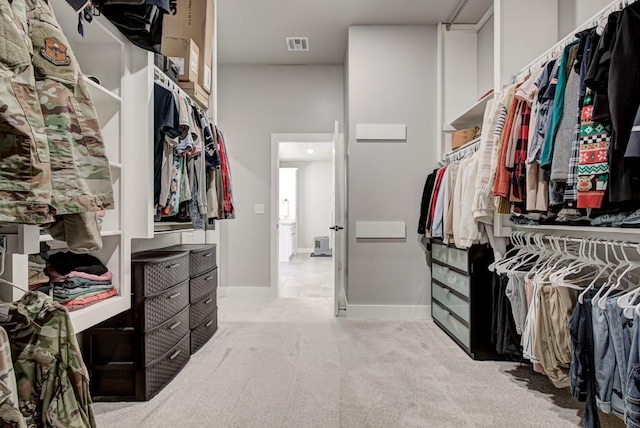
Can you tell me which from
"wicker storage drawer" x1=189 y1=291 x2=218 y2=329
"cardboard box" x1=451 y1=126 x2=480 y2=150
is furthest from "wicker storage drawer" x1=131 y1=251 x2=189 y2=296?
"cardboard box" x1=451 y1=126 x2=480 y2=150

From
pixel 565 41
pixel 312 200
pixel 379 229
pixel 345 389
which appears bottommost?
pixel 345 389

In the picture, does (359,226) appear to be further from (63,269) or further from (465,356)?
(63,269)

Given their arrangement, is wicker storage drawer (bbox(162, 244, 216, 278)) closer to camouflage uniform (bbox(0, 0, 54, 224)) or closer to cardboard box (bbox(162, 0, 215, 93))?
cardboard box (bbox(162, 0, 215, 93))

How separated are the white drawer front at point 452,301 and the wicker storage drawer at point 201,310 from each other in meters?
1.86

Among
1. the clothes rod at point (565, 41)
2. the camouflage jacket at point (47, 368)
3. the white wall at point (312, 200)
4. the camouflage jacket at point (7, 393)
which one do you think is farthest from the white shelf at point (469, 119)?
the white wall at point (312, 200)

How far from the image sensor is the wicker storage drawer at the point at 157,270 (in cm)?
202

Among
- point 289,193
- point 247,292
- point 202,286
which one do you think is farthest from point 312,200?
point 202,286

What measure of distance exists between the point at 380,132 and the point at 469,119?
796mm

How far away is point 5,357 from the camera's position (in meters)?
0.84

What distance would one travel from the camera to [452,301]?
3059 mm

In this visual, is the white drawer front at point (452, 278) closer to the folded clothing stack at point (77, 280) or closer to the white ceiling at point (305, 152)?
the folded clothing stack at point (77, 280)

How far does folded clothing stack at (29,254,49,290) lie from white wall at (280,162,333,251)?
854 cm

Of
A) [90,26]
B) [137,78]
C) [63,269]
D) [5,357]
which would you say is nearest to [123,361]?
[63,269]

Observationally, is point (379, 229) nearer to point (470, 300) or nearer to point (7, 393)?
point (470, 300)
